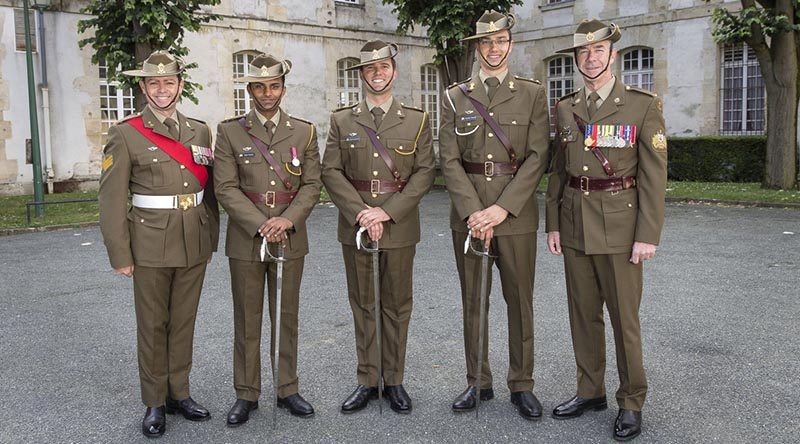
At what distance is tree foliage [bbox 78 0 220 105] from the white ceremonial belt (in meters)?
9.76

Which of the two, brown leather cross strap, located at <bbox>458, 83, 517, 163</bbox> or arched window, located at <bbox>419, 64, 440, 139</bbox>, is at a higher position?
arched window, located at <bbox>419, 64, 440, 139</bbox>

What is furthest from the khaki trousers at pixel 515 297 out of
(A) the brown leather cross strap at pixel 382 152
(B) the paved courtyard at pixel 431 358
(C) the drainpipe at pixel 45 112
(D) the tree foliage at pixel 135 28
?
(C) the drainpipe at pixel 45 112

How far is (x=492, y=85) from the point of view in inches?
179

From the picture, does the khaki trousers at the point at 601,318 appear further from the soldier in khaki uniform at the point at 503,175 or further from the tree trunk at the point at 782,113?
the tree trunk at the point at 782,113

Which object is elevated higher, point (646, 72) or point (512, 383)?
point (646, 72)

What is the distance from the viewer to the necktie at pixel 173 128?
442 centimetres

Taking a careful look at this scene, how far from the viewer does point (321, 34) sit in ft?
76.7

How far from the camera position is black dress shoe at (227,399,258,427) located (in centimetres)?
430

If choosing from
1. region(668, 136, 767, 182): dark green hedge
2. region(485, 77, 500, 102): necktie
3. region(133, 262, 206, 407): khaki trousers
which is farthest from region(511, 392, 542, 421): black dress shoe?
region(668, 136, 767, 182): dark green hedge

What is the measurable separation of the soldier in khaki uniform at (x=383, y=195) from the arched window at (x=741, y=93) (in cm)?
1913

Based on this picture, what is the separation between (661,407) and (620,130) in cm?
163

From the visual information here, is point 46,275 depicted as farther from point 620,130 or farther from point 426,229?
point 620,130

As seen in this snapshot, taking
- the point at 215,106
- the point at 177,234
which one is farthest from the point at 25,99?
the point at 177,234

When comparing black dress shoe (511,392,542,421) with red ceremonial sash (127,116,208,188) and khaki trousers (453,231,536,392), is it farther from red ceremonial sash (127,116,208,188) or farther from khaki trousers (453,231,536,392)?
red ceremonial sash (127,116,208,188)
